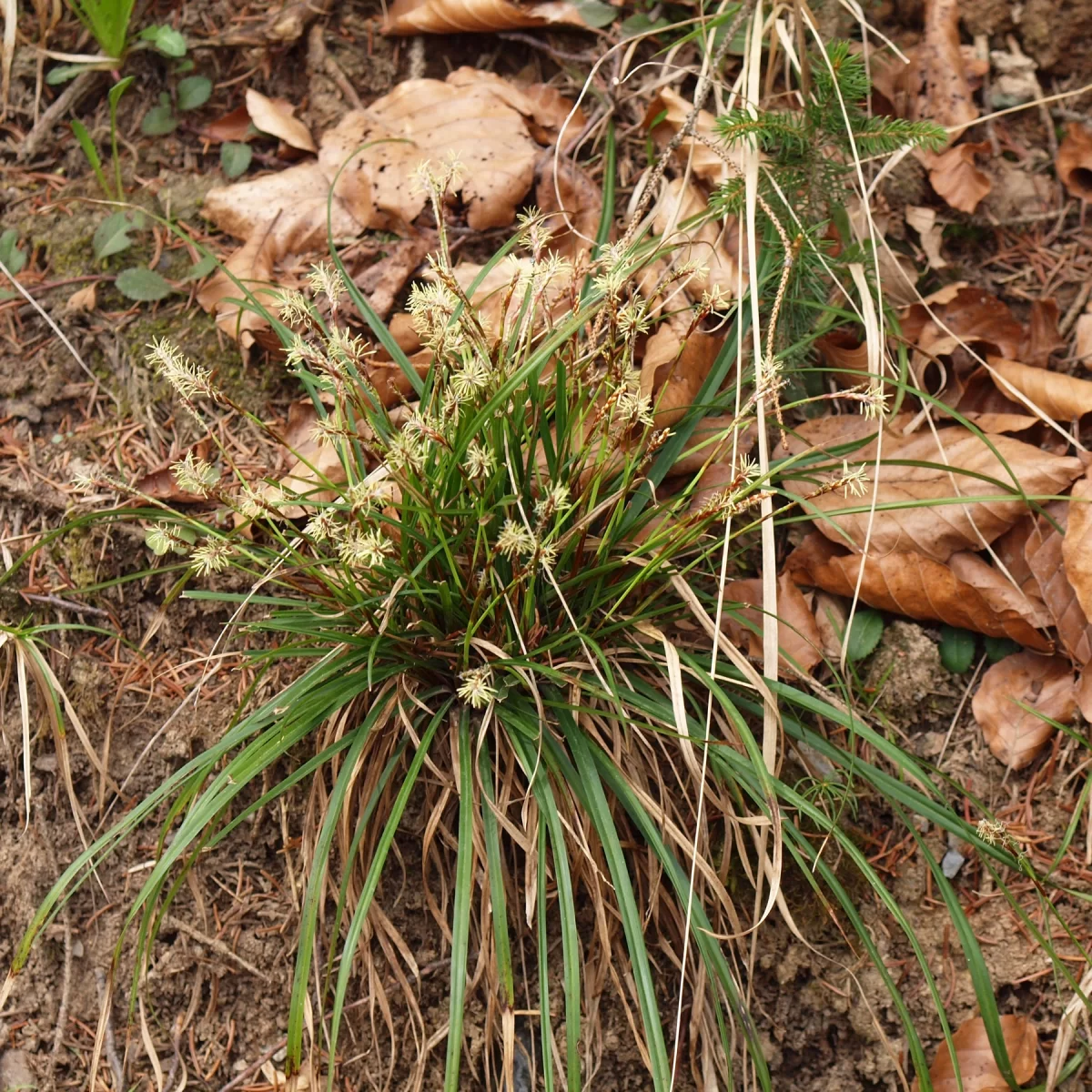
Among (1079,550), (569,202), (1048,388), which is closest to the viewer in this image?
(1079,550)

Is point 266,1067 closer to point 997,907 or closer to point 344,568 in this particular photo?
point 344,568

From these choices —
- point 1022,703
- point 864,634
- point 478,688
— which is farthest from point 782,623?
point 478,688

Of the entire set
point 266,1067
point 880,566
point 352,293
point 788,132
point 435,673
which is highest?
point 788,132

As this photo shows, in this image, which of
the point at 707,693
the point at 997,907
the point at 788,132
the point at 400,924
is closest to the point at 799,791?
the point at 707,693

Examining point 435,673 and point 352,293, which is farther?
point 352,293

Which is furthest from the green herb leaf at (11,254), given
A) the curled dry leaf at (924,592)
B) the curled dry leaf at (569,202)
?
the curled dry leaf at (924,592)

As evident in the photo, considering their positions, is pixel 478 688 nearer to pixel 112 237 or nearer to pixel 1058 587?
pixel 1058 587
